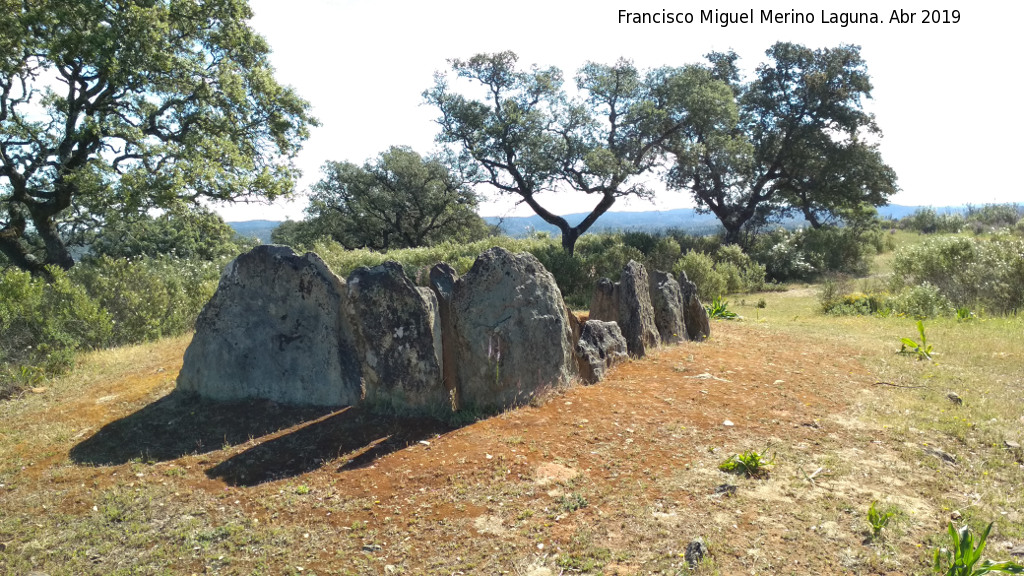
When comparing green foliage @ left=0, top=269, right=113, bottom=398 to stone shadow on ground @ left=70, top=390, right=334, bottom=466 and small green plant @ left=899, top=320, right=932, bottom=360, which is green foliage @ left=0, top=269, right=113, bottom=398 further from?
small green plant @ left=899, top=320, right=932, bottom=360

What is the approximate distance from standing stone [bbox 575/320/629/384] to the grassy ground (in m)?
0.28

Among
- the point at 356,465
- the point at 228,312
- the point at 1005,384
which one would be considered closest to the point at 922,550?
the point at 356,465

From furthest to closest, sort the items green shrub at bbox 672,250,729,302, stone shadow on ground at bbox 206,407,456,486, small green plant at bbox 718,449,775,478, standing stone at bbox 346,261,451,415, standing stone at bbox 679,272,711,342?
green shrub at bbox 672,250,729,302
standing stone at bbox 679,272,711,342
standing stone at bbox 346,261,451,415
stone shadow on ground at bbox 206,407,456,486
small green plant at bbox 718,449,775,478

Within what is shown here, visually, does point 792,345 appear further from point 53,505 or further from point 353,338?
point 53,505

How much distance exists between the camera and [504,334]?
6422mm

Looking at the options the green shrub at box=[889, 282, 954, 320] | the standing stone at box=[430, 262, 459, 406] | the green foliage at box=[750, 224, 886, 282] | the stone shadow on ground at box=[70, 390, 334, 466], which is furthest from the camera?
the green foliage at box=[750, 224, 886, 282]

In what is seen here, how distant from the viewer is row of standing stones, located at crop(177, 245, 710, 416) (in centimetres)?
637

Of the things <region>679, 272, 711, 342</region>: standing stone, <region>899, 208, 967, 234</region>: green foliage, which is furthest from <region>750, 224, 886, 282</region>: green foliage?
<region>679, 272, 711, 342</region>: standing stone

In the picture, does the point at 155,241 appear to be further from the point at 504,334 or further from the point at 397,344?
the point at 504,334

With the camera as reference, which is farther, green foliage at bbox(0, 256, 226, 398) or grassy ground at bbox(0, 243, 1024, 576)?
green foliage at bbox(0, 256, 226, 398)

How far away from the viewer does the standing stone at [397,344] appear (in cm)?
632

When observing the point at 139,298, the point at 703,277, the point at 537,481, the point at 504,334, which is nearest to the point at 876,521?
the point at 537,481

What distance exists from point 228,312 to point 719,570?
615cm

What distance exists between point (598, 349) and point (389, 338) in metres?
2.77
